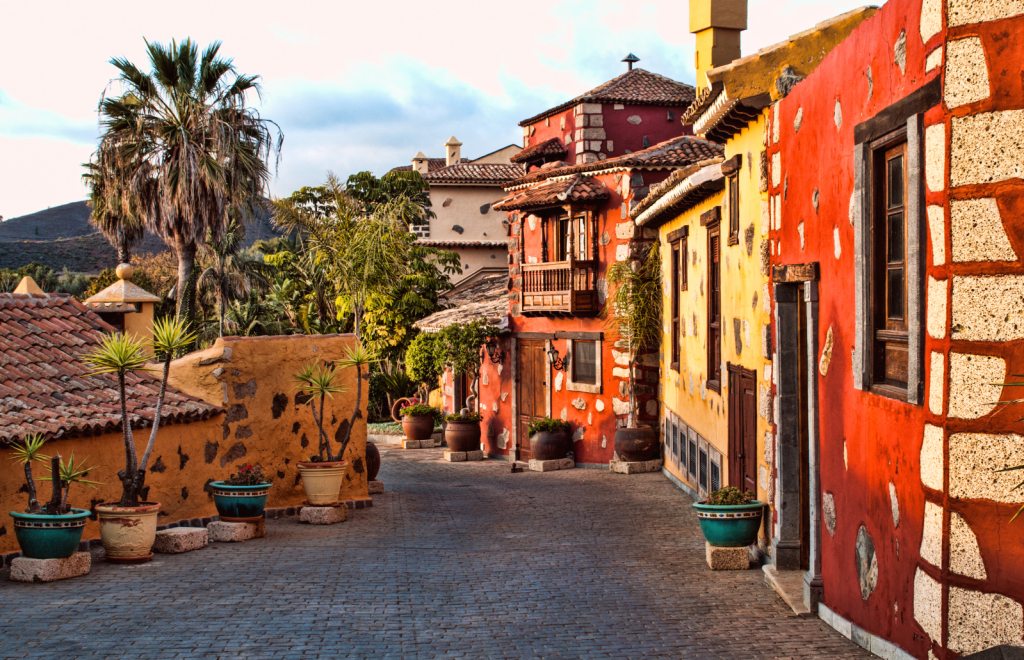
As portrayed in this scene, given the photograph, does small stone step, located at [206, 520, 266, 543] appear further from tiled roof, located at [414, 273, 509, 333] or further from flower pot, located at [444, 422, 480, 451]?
tiled roof, located at [414, 273, 509, 333]

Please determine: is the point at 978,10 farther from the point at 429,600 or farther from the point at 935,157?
Answer: the point at 429,600

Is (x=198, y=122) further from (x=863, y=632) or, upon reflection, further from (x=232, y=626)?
(x=863, y=632)

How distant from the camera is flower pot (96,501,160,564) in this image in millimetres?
9523

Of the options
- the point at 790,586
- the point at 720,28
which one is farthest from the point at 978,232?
the point at 720,28

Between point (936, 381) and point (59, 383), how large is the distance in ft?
30.2

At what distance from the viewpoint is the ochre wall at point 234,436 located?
10367 millimetres

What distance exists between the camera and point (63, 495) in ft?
30.1

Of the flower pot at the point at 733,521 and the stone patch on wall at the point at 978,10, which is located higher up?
the stone patch on wall at the point at 978,10

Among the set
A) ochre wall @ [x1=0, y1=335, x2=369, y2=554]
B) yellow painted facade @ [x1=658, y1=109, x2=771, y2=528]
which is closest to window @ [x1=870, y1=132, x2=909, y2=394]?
yellow painted facade @ [x1=658, y1=109, x2=771, y2=528]

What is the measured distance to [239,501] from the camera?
435 inches

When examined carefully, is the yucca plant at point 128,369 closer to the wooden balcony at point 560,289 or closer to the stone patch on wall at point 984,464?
the stone patch on wall at point 984,464

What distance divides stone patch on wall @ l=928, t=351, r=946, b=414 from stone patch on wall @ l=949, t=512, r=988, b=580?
54cm

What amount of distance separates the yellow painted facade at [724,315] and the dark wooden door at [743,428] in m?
0.15

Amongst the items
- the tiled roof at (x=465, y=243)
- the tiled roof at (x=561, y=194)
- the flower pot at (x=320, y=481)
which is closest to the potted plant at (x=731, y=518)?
the flower pot at (x=320, y=481)
